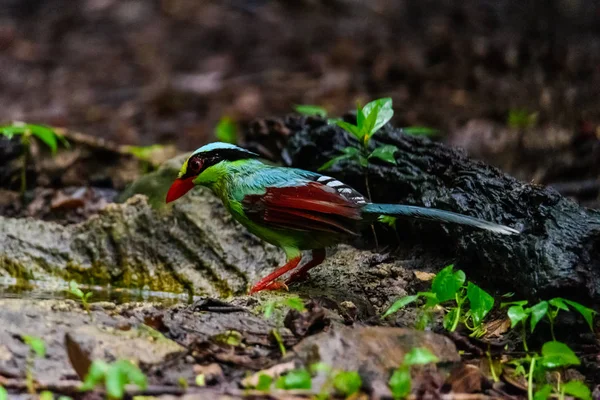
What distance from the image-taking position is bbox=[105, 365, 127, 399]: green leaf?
2465mm

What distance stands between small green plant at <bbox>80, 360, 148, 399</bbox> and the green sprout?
0.28 metres

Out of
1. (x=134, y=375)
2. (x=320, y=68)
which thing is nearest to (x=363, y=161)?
(x=134, y=375)

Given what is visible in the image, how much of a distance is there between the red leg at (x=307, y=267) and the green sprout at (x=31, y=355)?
180 centimetres

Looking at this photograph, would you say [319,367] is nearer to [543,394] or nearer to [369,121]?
[543,394]

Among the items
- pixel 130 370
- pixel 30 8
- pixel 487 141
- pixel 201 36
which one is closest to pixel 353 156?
pixel 130 370

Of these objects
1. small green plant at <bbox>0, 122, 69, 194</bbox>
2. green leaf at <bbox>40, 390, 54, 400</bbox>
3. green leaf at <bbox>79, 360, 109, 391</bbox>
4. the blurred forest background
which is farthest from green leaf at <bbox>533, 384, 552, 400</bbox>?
the blurred forest background

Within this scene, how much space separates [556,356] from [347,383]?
3.23 feet

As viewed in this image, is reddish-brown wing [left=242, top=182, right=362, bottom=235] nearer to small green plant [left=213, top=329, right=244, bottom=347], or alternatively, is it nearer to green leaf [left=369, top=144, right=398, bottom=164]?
green leaf [left=369, top=144, right=398, bottom=164]

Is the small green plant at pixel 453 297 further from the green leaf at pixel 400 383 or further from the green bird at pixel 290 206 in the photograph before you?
the green leaf at pixel 400 383

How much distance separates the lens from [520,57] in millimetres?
10938

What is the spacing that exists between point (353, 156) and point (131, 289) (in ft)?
5.81

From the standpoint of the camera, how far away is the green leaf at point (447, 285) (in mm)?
3557

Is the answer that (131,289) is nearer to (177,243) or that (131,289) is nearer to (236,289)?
(177,243)

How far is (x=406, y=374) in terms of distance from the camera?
2.88 metres
